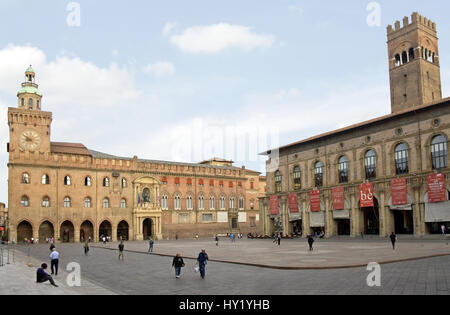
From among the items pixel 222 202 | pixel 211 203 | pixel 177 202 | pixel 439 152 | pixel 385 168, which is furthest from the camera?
pixel 222 202

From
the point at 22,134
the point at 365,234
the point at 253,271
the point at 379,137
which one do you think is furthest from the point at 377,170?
the point at 22,134

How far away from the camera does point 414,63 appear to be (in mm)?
60875

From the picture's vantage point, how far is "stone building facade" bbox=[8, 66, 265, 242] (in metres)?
57.4

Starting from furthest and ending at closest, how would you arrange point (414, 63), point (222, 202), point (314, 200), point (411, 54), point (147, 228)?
point (222, 202) < point (147, 228) < point (411, 54) < point (414, 63) < point (314, 200)

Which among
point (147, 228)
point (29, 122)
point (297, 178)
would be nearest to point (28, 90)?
point (29, 122)

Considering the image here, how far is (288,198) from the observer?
6103cm

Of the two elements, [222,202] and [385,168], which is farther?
[222,202]

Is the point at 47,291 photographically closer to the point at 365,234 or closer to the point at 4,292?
the point at 4,292

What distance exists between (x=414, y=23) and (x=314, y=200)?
99.9ft

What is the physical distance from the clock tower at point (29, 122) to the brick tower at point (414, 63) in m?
51.6

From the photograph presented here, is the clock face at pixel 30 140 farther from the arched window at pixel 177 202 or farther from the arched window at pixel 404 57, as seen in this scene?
the arched window at pixel 404 57

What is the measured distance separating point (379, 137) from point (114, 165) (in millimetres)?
39423

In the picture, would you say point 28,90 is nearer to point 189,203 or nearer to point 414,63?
point 189,203
